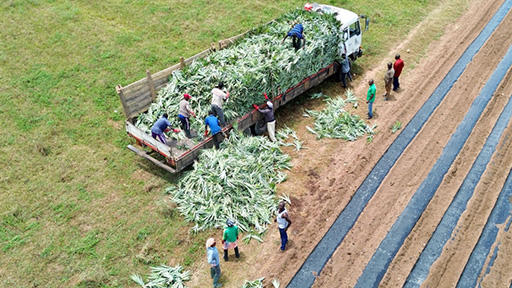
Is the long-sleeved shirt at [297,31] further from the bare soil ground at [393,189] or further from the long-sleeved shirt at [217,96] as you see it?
the long-sleeved shirt at [217,96]

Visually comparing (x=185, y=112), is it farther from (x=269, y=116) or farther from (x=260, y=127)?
(x=260, y=127)

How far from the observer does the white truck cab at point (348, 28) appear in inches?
686

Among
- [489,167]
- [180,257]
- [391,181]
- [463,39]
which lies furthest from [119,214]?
[463,39]

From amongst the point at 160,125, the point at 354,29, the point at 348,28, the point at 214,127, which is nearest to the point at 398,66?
the point at 354,29

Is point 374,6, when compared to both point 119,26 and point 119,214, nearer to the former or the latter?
point 119,26

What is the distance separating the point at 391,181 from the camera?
44.2ft

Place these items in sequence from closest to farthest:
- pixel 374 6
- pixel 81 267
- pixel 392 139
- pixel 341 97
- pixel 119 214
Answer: pixel 81 267 < pixel 119 214 < pixel 392 139 < pixel 341 97 < pixel 374 6

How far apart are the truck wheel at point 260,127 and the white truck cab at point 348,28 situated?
4.92m

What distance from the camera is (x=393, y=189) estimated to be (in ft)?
43.2

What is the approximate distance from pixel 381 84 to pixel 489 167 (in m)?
6.07

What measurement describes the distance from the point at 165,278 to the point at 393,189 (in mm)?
7548

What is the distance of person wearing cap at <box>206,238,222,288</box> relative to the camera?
9.84 meters

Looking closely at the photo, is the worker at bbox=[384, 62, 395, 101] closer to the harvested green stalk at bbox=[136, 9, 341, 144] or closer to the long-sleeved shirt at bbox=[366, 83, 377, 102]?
the long-sleeved shirt at bbox=[366, 83, 377, 102]

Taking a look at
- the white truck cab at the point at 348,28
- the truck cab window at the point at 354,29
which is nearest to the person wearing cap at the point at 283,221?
the white truck cab at the point at 348,28
